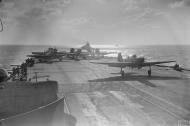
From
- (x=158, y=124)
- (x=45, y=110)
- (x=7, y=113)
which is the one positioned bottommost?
(x=158, y=124)

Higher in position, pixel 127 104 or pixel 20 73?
pixel 20 73

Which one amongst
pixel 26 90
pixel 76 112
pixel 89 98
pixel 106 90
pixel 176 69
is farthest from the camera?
pixel 176 69

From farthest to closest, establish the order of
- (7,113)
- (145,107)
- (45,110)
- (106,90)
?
(106,90) → (145,107) → (7,113) → (45,110)

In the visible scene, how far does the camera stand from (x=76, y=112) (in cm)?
1720

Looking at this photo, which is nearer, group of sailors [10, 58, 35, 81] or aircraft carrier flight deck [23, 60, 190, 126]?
aircraft carrier flight deck [23, 60, 190, 126]

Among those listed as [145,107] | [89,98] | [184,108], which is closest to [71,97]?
[89,98]

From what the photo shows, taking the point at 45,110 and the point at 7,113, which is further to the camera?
the point at 7,113

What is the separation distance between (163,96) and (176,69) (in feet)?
91.6

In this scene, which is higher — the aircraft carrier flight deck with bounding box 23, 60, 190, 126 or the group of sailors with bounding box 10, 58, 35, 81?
the group of sailors with bounding box 10, 58, 35, 81

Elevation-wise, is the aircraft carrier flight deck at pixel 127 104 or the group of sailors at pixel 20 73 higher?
the group of sailors at pixel 20 73

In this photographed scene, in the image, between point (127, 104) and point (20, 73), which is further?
point (20, 73)

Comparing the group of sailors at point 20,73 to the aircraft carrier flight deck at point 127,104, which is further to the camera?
the group of sailors at point 20,73

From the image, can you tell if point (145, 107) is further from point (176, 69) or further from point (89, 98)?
point (176, 69)

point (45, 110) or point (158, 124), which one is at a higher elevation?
point (45, 110)
